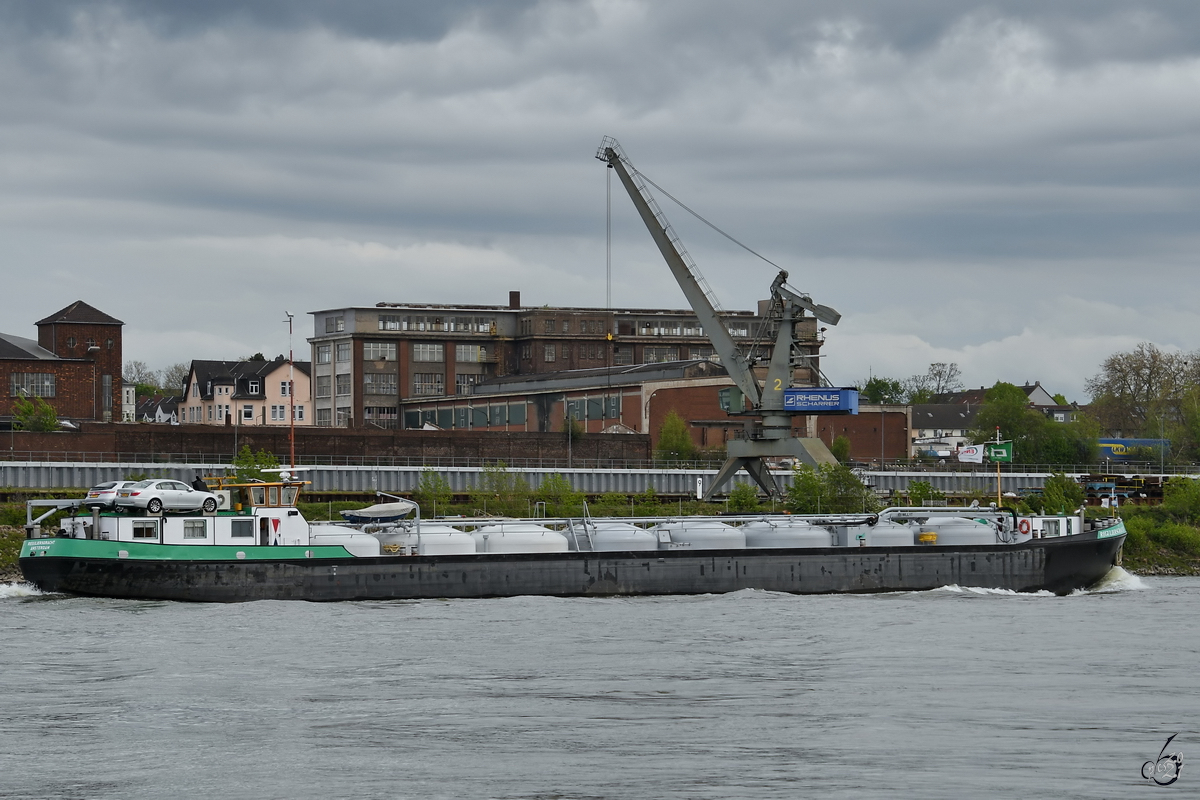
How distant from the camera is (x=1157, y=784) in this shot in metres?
23.2

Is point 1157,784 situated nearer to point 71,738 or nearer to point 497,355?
point 71,738

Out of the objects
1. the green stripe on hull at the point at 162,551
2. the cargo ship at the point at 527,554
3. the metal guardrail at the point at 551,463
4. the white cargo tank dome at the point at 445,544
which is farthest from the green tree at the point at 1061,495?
the green stripe on hull at the point at 162,551

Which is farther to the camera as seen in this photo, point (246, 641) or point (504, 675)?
point (246, 641)

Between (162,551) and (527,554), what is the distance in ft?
38.3

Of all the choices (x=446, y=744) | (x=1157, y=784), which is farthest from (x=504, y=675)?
(x=1157, y=784)

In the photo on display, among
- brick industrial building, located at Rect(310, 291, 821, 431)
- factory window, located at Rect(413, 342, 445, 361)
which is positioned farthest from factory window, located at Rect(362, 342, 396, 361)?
factory window, located at Rect(413, 342, 445, 361)

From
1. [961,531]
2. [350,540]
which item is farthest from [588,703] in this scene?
[961,531]

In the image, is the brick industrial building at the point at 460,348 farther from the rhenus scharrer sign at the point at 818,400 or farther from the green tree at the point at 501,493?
the rhenus scharrer sign at the point at 818,400

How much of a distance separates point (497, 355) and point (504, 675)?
121549 millimetres

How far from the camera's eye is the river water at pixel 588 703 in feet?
80.3

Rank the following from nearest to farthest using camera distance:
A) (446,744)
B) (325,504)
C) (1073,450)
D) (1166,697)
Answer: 1. (446,744)
2. (1166,697)
3. (325,504)
4. (1073,450)

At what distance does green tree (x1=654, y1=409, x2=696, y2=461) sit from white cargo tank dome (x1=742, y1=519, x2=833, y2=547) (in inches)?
2198

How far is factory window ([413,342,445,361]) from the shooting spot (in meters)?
152

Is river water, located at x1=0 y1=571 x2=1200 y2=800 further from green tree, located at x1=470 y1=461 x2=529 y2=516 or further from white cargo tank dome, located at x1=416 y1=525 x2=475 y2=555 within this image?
green tree, located at x1=470 y1=461 x2=529 y2=516
